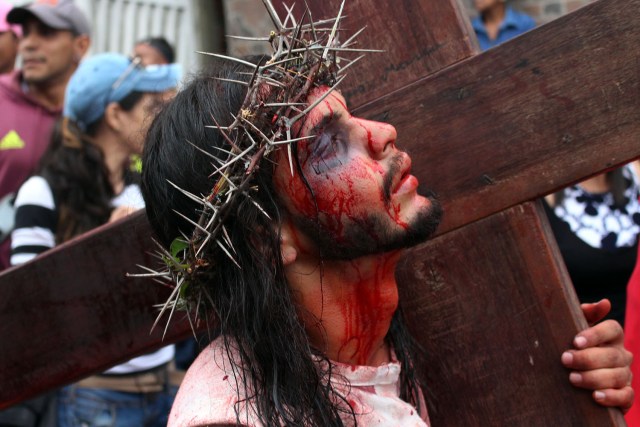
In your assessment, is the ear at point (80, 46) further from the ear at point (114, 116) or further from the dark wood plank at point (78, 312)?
the dark wood plank at point (78, 312)

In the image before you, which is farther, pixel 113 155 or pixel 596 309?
pixel 113 155

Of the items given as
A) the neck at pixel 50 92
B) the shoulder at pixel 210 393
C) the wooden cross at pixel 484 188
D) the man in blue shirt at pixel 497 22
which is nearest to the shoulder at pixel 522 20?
the man in blue shirt at pixel 497 22

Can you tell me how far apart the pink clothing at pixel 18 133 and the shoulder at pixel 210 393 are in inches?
67.1

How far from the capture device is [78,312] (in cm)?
183

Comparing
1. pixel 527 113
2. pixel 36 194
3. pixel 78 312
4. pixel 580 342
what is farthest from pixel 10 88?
pixel 580 342

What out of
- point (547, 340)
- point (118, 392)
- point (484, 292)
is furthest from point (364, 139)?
point (118, 392)

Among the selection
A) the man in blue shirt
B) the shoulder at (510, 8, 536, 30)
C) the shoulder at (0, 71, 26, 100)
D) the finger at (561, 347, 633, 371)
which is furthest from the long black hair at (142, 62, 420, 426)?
the shoulder at (510, 8, 536, 30)

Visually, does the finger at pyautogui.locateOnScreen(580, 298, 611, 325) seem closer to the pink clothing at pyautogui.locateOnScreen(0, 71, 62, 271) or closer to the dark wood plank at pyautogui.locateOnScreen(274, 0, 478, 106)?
the dark wood plank at pyautogui.locateOnScreen(274, 0, 478, 106)

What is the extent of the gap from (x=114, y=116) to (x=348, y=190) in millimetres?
1758

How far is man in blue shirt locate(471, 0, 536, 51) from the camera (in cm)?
446

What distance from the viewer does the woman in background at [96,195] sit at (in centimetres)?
284

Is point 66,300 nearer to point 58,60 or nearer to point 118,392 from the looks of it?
point 118,392

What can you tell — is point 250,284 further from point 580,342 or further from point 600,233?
point 600,233

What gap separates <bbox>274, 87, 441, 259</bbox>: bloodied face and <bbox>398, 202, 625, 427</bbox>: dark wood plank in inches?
5.6
